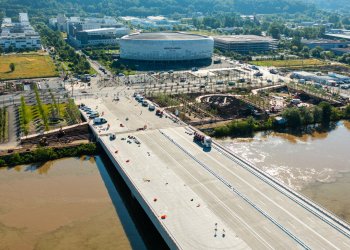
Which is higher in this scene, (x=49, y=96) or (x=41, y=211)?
(x=49, y=96)

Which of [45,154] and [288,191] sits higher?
[288,191]

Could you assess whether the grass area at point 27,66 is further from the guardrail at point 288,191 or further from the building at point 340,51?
the building at point 340,51

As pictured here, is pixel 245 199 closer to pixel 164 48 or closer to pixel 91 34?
pixel 164 48

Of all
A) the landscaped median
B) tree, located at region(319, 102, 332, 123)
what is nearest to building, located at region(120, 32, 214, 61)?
the landscaped median

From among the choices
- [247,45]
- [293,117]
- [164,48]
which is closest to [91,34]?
[164,48]

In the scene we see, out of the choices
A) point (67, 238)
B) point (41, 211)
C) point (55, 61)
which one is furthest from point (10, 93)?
point (67, 238)

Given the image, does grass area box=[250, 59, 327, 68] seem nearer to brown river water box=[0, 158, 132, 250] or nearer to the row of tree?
the row of tree

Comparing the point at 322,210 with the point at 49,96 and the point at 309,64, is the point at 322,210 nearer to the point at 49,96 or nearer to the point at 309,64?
the point at 49,96
